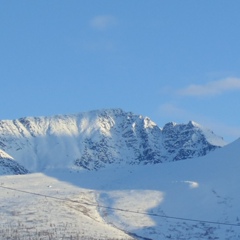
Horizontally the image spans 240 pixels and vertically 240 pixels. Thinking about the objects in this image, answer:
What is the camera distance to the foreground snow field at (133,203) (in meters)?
71.9

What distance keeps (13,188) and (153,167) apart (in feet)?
71.8

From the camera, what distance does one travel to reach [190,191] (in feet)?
297

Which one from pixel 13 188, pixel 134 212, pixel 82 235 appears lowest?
pixel 82 235

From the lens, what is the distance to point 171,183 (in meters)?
95.1

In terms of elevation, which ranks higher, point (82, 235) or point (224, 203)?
point (224, 203)

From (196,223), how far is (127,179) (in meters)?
22.8

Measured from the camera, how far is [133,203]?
86.8m

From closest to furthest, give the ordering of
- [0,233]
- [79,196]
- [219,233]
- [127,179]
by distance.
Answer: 1. [0,233]
2. [219,233]
3. [79,196]
4. [127,179]

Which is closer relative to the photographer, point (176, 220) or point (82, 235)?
point (82, 235)

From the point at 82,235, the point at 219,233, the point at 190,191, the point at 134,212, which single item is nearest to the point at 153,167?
the point at 190,191

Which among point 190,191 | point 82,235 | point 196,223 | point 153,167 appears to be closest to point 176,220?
point 196,223

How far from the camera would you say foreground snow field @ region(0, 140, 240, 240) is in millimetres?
71875

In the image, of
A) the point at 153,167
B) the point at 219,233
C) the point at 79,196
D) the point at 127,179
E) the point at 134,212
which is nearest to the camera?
the point at 219,233

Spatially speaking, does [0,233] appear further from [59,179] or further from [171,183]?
[59,179]
